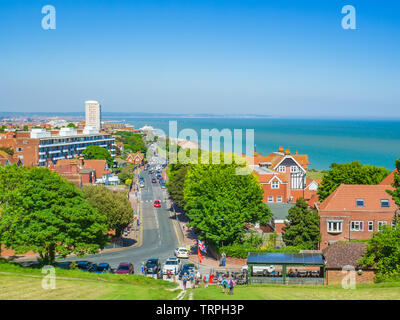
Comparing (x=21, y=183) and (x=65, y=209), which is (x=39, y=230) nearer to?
(x=65, y=209)

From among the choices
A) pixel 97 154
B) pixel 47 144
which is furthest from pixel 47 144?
pixel 97 154

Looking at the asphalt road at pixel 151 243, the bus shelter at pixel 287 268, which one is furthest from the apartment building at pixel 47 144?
the bus shelter at pixel 287 268

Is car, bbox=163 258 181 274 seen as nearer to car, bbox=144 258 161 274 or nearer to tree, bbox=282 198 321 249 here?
car, bbox=144 258 161 274

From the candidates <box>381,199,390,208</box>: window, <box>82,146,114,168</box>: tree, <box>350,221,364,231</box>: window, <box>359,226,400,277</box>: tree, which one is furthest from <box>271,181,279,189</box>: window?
<box>82,146,114,168</box>: tree

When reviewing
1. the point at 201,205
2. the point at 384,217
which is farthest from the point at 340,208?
the point at 201,205

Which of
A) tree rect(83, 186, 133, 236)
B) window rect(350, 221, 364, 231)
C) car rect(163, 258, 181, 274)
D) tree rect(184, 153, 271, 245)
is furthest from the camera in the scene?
tree rect(83, 186, 133, 236)

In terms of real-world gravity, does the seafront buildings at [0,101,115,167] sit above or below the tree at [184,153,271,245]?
above
